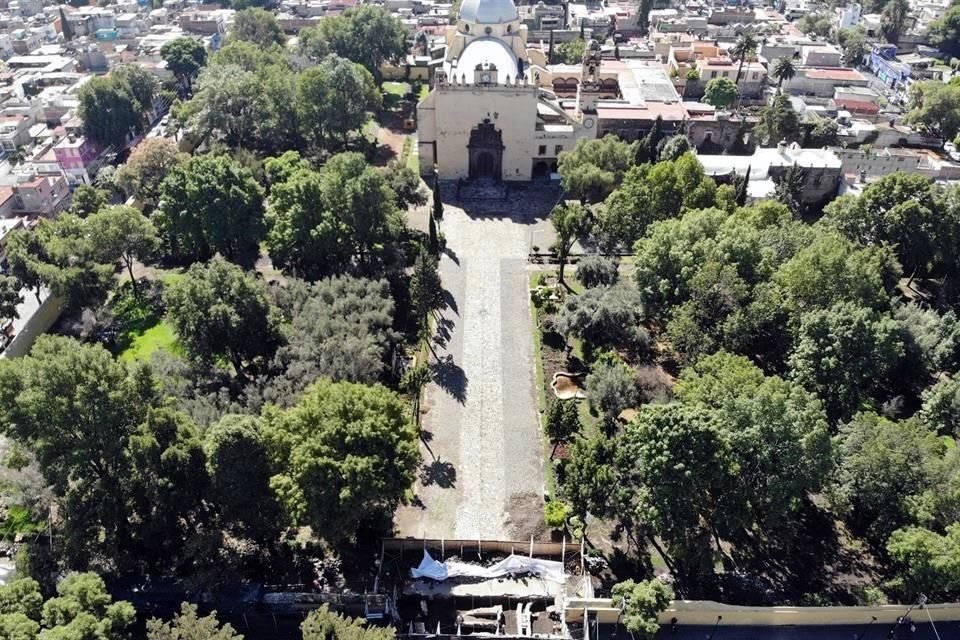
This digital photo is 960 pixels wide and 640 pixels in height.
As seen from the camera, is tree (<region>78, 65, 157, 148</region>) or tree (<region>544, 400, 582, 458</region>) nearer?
tree (<region>544, 400, 582, 458</region>)

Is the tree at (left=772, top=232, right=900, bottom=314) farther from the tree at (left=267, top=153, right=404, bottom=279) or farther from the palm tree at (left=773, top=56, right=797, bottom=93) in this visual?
the palm tree at (left=773, top=56, right=797, bottom=93)

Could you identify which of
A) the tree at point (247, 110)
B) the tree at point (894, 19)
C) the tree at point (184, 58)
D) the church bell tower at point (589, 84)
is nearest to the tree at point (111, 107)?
the tree at point (247, 110)

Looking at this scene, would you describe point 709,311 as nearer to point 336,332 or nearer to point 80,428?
point 336,332

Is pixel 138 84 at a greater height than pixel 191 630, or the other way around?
pixel 138 84

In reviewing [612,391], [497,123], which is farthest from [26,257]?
[497,123]

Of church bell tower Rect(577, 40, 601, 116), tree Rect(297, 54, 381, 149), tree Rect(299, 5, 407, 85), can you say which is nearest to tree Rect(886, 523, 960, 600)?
church bell tower Rect(577, 40, 601, 116)

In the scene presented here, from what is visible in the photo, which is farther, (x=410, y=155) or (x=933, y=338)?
(x=410, y=155)

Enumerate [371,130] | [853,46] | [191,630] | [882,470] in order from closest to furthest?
[191,630] < [882,470] < [371,130] < [853,46]
